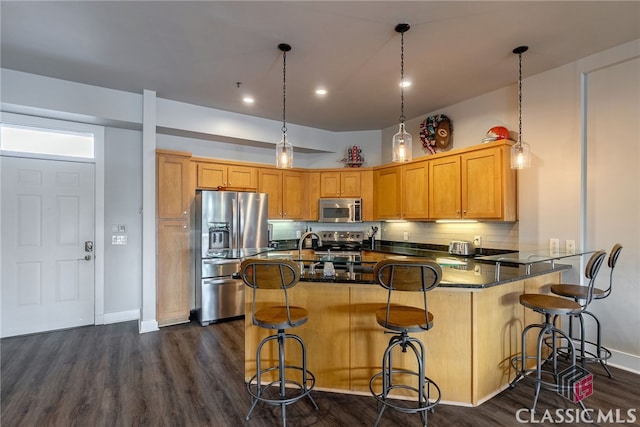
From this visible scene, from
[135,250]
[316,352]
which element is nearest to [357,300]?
[316,352]

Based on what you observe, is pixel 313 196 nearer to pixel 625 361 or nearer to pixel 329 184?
pixel 329 184

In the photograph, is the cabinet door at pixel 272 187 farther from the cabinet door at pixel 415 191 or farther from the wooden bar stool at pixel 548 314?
the wooden bar stool at pixel 548 314

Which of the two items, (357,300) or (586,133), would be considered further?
(586,133)

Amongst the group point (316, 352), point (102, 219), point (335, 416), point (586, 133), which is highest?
point (586, 133)

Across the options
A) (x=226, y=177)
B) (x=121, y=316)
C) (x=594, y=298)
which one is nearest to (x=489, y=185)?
(x=594, y=298)

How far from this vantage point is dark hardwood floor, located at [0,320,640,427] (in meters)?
2.17

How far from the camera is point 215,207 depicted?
4273 mm

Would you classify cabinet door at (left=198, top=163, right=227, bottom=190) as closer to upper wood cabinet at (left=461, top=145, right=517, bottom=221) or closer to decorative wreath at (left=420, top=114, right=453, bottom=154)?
decorative wreath at (left=420, top=114, right=453, bottom=154)

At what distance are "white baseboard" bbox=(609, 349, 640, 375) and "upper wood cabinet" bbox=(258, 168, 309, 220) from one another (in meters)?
4.17

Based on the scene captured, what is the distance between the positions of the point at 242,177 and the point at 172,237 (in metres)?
1.35

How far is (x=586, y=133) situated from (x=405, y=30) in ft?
7.13

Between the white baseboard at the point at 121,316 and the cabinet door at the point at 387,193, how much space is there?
12.9 ft

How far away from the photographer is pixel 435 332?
7.78 feet

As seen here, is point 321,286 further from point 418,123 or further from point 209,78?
point 418,123
